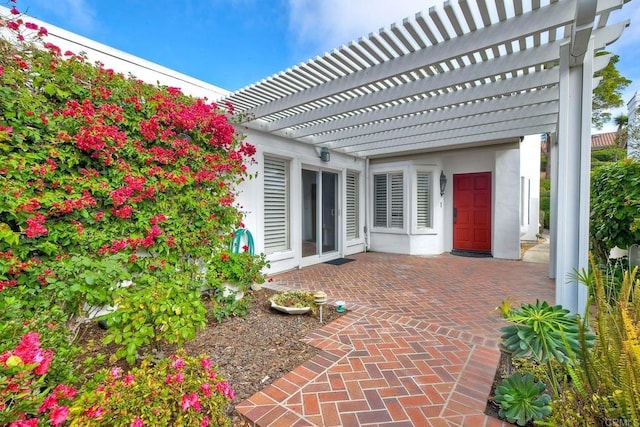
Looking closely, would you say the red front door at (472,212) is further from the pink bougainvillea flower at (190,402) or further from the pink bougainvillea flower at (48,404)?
the pink bougainvillea flower at (48,404)

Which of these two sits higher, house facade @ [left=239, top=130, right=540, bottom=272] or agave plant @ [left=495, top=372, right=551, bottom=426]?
house facade @ [left=239, top=130, right=540, bottom=272]

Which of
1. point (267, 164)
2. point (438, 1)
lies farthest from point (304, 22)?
point (438, 1)

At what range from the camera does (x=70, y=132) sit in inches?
116

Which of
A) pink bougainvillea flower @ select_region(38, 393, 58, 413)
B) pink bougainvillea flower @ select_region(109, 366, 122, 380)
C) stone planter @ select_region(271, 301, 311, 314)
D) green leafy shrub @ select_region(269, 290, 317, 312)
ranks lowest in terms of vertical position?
stone planter @ select_region(271, 301, 311, 314)

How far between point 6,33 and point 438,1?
453 cm

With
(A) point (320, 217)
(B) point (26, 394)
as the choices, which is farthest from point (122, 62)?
(A) point (320, 217)

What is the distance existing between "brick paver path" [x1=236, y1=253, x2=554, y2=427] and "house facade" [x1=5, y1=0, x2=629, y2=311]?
46.0 inches

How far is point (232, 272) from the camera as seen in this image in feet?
13.4

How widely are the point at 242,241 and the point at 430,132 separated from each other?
4.56 meters

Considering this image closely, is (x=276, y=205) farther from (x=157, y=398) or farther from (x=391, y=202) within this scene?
(x=157, y=398)

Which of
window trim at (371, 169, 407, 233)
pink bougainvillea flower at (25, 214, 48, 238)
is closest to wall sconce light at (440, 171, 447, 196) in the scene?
window trim at (371, 169, 407, 233)

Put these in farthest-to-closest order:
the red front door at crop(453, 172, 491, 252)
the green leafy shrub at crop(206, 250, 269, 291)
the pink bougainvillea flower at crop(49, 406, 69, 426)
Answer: the red front door at crop(453, 172, 491, 252), the green leafy shrub at crop(206, 250, 269, 291), the pink bougainvillea flower at crop(49, 406, 69, 426)

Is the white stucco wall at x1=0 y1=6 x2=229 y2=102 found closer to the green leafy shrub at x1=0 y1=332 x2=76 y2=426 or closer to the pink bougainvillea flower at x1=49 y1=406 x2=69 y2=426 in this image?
the green leafy shrub at x1=0 y1=332 x2=76 y2=426

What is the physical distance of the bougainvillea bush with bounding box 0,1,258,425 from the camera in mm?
2133
